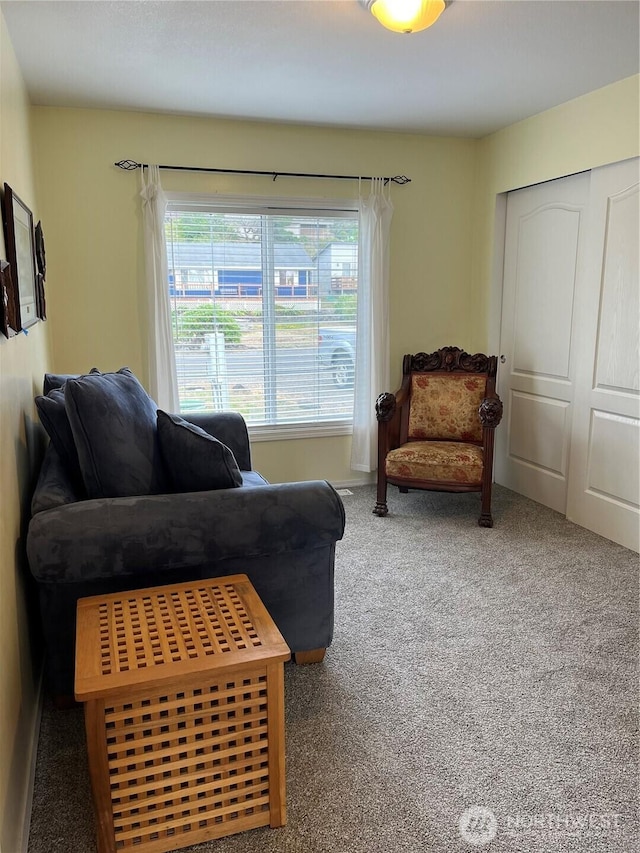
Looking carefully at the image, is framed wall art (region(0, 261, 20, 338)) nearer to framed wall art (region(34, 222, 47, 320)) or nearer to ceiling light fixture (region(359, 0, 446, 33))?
framed wall art (region(34, 222, 47, 320))

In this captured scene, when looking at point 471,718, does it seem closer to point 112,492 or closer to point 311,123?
point 112,492

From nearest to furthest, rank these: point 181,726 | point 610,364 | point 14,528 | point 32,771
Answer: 1. point 181,726
2. point 32,771
3. point 14,528
4. point 610,364

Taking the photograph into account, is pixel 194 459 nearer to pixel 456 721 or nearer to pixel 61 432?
pixel 61 432

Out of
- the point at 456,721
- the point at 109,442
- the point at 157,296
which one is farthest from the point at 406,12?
the point at 456,721

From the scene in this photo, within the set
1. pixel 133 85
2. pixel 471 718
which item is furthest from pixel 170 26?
pixel 471 718

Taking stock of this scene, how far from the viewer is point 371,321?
4316 millimetres

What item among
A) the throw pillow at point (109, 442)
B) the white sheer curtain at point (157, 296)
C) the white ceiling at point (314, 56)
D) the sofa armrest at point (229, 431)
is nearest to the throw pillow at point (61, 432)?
the throw pillow at point (109, 442)

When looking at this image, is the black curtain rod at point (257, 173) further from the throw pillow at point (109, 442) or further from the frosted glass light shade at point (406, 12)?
the throw pillow at point (109, 442)

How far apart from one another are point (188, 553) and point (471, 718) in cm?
108

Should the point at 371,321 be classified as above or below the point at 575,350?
above

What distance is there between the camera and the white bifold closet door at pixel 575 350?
3.37m

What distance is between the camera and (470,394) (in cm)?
419

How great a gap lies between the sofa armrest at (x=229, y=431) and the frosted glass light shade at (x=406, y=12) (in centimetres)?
193

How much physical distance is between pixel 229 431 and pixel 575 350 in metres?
2.14
